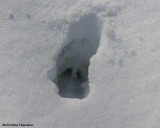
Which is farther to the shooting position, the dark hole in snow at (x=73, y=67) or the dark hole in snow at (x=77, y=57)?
the dark hole in snow at (x=73, y=67)

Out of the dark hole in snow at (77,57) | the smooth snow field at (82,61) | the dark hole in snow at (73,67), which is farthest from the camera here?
the dark hole in snow at (73,67)

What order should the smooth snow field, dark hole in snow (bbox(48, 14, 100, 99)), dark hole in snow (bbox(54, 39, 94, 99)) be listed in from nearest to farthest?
the smooth snow field
dark hole in snow (bbox(48, 14, 100, 99))
dark hole in snow (bbox(54, 39, 94, 99))

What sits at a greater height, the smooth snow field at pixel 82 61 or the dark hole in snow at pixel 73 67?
the smooth snow field at pixel 82 61

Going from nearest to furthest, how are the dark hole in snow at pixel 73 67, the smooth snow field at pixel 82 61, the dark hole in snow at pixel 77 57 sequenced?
1. the smooth snow field at pixel 82 61
2. the dark hole in snow at pixel 77 57
3. the dark hole in snow at pixel 73 67

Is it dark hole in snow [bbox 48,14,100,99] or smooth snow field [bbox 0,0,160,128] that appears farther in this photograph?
dark hole in snow [bbox 48,14,100,99]

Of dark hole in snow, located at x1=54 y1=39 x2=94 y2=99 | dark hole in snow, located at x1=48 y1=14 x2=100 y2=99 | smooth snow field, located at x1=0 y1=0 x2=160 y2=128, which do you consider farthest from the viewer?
dark hole in snow, located at x1=54 y1=39 x2=94 y2=99

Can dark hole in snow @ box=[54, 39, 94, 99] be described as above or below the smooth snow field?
below

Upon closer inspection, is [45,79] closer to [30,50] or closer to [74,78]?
[30,50]

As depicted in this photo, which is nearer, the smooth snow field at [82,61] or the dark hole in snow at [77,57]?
the smooth snow field at [82,61]
